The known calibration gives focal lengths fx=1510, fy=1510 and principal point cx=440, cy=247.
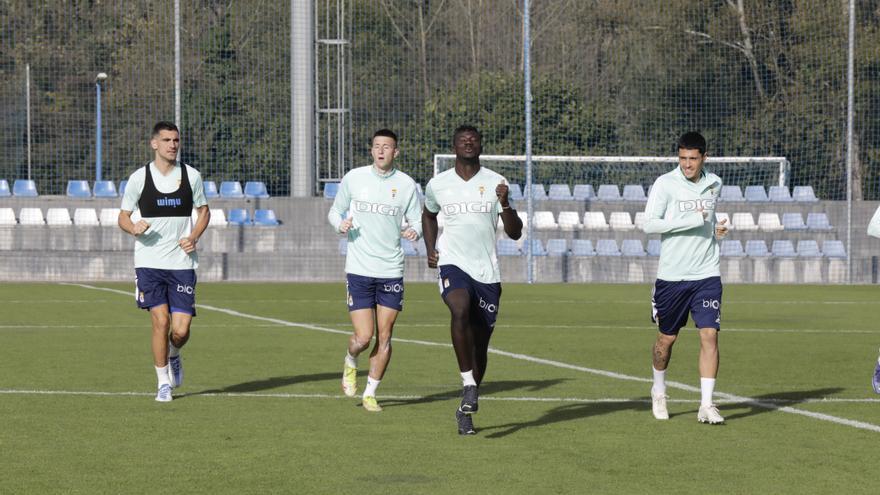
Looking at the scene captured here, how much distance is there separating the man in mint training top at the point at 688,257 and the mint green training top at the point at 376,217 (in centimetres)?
183

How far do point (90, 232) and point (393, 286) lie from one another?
936 inches

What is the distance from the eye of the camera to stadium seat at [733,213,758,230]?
34.4 m

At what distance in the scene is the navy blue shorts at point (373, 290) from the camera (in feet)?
36.6

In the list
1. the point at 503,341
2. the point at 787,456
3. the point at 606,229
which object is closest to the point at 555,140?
the point at 606,229

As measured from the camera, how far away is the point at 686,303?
34.1 ft

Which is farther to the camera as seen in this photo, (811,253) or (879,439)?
(811,253)

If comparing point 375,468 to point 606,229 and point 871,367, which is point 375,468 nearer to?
point 871,367

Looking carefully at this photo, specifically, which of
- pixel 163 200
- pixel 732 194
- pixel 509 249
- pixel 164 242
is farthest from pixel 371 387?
pixel 732 194

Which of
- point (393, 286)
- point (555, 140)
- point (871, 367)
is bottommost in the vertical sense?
point (871, 367)

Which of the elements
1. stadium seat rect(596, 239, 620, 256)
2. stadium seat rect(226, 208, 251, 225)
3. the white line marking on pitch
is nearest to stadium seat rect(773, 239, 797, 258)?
stadium seat rect(596, 239, 620, 256)

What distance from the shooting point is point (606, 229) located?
34.2 metres

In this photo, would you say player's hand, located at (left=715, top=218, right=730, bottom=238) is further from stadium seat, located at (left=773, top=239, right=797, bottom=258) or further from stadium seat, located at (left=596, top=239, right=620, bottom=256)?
stadium seat, located at (left=773, top=239, right=797, bottom=258)

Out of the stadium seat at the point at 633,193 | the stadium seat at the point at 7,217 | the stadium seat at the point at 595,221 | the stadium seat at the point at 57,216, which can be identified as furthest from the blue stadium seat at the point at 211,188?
the stadium seat at the point at 633,193

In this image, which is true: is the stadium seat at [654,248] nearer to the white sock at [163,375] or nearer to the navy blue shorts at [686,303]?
the white sock at [163,375]
